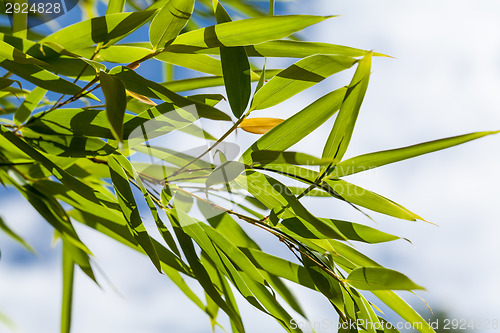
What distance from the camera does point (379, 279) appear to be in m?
0.49

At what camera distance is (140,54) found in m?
0.53

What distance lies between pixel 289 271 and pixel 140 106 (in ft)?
1.14

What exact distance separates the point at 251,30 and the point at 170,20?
3.8 inches

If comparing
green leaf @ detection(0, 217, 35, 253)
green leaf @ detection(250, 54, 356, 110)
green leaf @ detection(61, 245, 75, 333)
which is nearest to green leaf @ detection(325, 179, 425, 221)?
green leaf @ detection(250, 54, 356, 110)

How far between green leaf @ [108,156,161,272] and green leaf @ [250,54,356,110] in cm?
19

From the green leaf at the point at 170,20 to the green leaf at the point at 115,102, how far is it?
9 centimetres

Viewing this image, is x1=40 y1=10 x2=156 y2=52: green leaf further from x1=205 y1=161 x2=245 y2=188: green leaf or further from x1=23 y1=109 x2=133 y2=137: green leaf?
x1=205 y1=161 x2=245 y2=188: green leaf

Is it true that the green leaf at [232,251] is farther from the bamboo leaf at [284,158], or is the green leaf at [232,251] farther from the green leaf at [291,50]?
the green leaf at [291,50]

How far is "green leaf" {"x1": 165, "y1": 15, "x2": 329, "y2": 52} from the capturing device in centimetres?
44

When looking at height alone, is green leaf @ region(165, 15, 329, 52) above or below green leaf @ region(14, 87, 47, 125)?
below

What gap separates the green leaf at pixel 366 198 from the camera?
0.49m

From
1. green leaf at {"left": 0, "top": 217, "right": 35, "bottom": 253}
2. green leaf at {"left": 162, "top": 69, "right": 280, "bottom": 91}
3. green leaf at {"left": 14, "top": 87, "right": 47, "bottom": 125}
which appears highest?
green leaf at {"left": 162, "top": 69, "right": 280, "bottom": 91}

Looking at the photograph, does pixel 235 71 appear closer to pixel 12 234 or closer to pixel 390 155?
pixel 390 155

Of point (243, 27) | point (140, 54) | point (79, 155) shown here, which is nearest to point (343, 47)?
point (243, 27)
